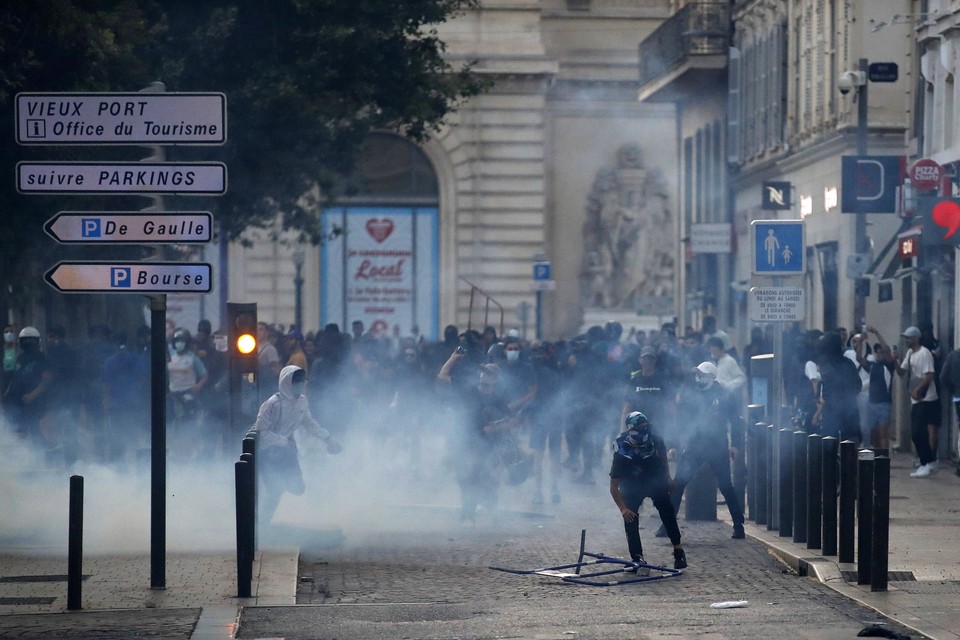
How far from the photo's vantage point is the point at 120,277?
43.5 ft

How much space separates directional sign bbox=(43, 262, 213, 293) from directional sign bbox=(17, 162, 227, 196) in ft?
1.55

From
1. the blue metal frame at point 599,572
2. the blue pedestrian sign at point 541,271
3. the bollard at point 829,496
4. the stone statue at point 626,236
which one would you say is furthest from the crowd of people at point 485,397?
the stone statue at point 626,236

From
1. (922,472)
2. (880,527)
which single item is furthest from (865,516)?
(922,472)

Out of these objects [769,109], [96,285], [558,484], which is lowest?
[558,484]

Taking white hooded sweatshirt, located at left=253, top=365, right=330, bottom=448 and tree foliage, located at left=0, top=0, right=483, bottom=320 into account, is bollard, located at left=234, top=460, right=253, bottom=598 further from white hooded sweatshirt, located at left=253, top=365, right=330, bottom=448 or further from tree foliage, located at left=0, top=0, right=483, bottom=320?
tree foliage, located at left=0, top=0, right=483, bottom=320

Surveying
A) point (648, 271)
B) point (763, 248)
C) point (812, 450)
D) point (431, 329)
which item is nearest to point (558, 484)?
point (763, 248)

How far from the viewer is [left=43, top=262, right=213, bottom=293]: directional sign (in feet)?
43.3

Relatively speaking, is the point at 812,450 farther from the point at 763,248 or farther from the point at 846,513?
the point at 763,248

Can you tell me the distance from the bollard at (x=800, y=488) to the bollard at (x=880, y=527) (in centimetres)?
255

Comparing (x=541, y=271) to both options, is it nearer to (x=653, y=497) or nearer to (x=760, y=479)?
(x=760, y=479)

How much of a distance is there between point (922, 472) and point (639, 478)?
8802 mm

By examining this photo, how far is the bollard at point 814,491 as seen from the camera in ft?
48.8

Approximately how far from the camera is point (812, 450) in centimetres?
1499

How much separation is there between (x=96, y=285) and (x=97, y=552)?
9.37ft
